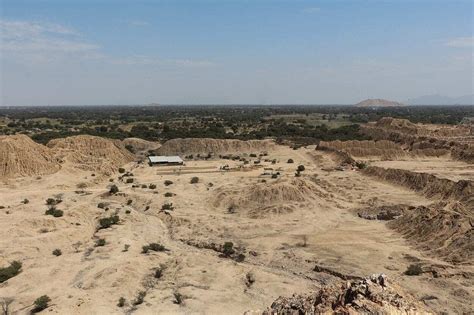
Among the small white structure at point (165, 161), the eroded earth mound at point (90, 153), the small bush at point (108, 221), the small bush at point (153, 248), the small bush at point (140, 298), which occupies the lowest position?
the small bush at point (140, 298)

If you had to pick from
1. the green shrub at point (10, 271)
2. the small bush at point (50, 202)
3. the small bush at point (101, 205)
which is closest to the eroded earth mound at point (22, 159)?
the small bush at point (50, 202)

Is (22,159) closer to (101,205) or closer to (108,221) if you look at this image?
(101,205)

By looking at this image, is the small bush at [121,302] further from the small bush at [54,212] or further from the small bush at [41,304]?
the small bush at [54,212]

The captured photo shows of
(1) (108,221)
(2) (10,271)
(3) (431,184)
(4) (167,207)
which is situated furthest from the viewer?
(3) (431,184)

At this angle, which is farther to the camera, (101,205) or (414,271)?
(101,205)

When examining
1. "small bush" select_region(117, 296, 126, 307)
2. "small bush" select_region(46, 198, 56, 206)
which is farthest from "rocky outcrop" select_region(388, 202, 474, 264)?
"small bush" select_region(46, 198, 56, 206)

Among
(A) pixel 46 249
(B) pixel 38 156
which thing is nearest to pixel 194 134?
(B) pixel 38 156

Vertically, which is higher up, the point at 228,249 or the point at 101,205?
the point at 101,205

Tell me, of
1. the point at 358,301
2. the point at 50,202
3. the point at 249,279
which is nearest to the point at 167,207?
the point at 50,202
